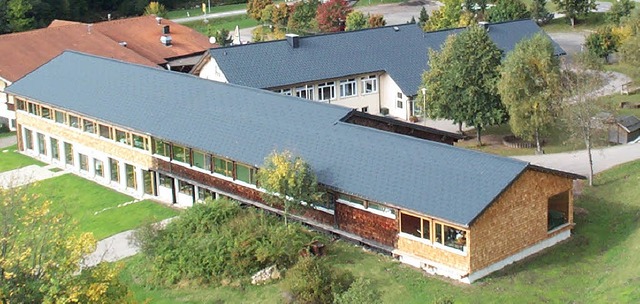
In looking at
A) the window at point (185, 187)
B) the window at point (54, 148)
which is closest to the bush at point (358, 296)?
the window at point (185, 187)

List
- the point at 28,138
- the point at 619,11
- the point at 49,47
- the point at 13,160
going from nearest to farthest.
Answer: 1. the point at 13,160
2. the point at 28,138
3. the point at 49,47
4. the point at 619,11

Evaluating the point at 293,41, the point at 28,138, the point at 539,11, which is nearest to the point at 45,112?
the point at 28,138

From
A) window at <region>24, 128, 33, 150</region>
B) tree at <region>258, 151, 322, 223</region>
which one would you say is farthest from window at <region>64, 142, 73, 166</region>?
tree at <region>258, 151, 322, 223</region>

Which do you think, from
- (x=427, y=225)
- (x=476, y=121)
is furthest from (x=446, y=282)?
(x=476, y=121)

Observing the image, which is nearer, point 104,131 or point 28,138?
point 104,131

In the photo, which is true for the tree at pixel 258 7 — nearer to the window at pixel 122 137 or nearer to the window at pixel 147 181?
the window at pixel 122 137

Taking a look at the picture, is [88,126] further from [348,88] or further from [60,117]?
[348,88]

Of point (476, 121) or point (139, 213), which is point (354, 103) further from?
point (139, 213)
